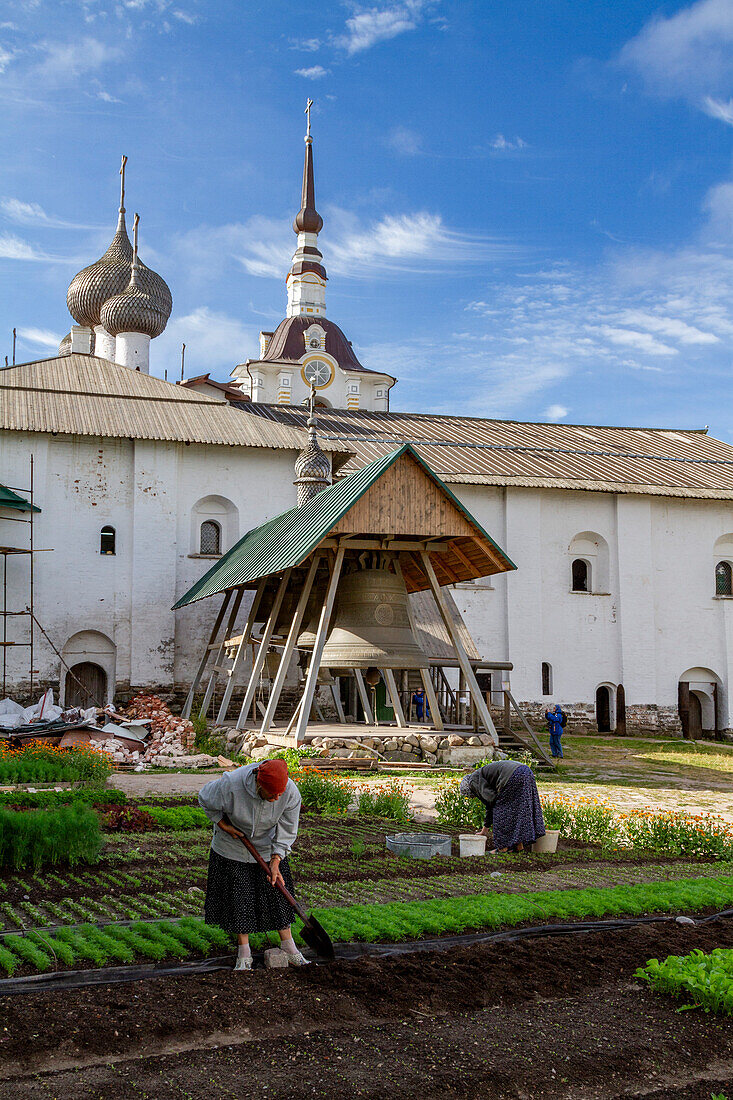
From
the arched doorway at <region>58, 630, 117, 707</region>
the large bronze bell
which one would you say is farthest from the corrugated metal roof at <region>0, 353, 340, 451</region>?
the large bronze bell

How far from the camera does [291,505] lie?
25.9 metres

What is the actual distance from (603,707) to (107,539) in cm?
1434

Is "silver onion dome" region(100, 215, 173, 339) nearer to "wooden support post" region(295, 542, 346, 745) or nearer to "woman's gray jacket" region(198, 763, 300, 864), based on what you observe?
"wooden support post" region(295, 542, 346, 745)

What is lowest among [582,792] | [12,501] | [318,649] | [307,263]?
[582,792]

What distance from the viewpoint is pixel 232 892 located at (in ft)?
19.0

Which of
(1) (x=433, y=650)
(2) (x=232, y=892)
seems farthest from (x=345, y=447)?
(2) (x=232, y=892)

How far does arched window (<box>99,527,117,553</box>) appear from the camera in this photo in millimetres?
24359

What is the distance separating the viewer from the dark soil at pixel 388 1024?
14.1ft

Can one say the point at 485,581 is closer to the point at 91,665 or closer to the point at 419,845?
the point at 91,665

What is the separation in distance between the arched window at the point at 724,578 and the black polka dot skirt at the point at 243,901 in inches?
1038

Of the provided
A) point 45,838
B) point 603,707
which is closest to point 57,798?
point 45,838

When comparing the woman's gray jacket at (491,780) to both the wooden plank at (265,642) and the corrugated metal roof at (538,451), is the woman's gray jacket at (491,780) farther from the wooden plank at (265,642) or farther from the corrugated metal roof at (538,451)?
the corrugated metal roof at (538,451)

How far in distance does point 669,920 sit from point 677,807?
6698 millimetres

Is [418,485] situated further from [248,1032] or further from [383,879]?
[248,1032]
